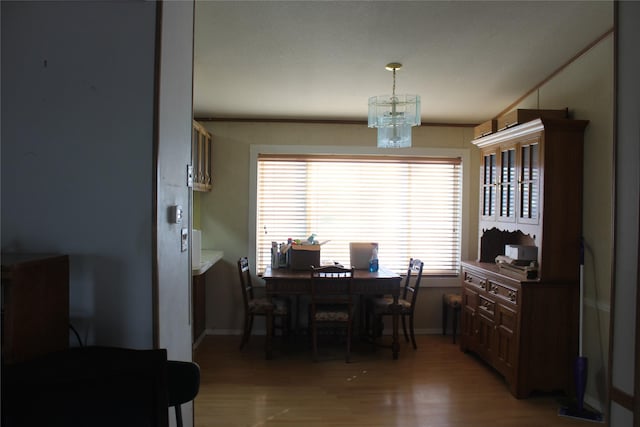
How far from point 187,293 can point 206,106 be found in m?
2.77

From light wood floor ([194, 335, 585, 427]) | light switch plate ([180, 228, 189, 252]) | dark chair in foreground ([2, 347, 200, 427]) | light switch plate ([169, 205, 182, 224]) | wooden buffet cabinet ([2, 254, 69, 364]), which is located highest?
light switch plate ([169, 205, 182, 224])

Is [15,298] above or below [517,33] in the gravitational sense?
below

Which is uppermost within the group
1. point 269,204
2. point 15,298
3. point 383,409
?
point 269,204

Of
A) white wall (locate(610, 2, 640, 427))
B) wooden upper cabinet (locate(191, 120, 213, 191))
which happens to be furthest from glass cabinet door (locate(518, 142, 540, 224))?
wooden upper cabinet (locate(191, 120, 213, 191))

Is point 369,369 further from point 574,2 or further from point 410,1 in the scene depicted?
point 574,2

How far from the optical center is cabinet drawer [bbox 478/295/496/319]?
3659 millimetres

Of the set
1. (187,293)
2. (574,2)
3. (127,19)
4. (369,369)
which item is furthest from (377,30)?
(369,369)

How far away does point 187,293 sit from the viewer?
219 cm

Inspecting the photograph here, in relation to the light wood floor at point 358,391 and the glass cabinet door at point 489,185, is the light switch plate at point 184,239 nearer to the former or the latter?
the light wood floor at point 358,391

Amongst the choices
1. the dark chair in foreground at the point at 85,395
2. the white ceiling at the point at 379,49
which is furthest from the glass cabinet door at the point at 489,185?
the dark chair in foreground at the point at 85,395

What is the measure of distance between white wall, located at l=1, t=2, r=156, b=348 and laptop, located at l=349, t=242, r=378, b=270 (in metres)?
3.10

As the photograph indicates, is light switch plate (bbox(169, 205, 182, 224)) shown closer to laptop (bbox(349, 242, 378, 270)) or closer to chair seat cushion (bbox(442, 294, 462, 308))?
laptop (bbox(349, 242, 378, 270))

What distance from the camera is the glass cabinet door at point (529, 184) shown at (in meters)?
3.26

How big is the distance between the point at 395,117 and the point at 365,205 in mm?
1903
